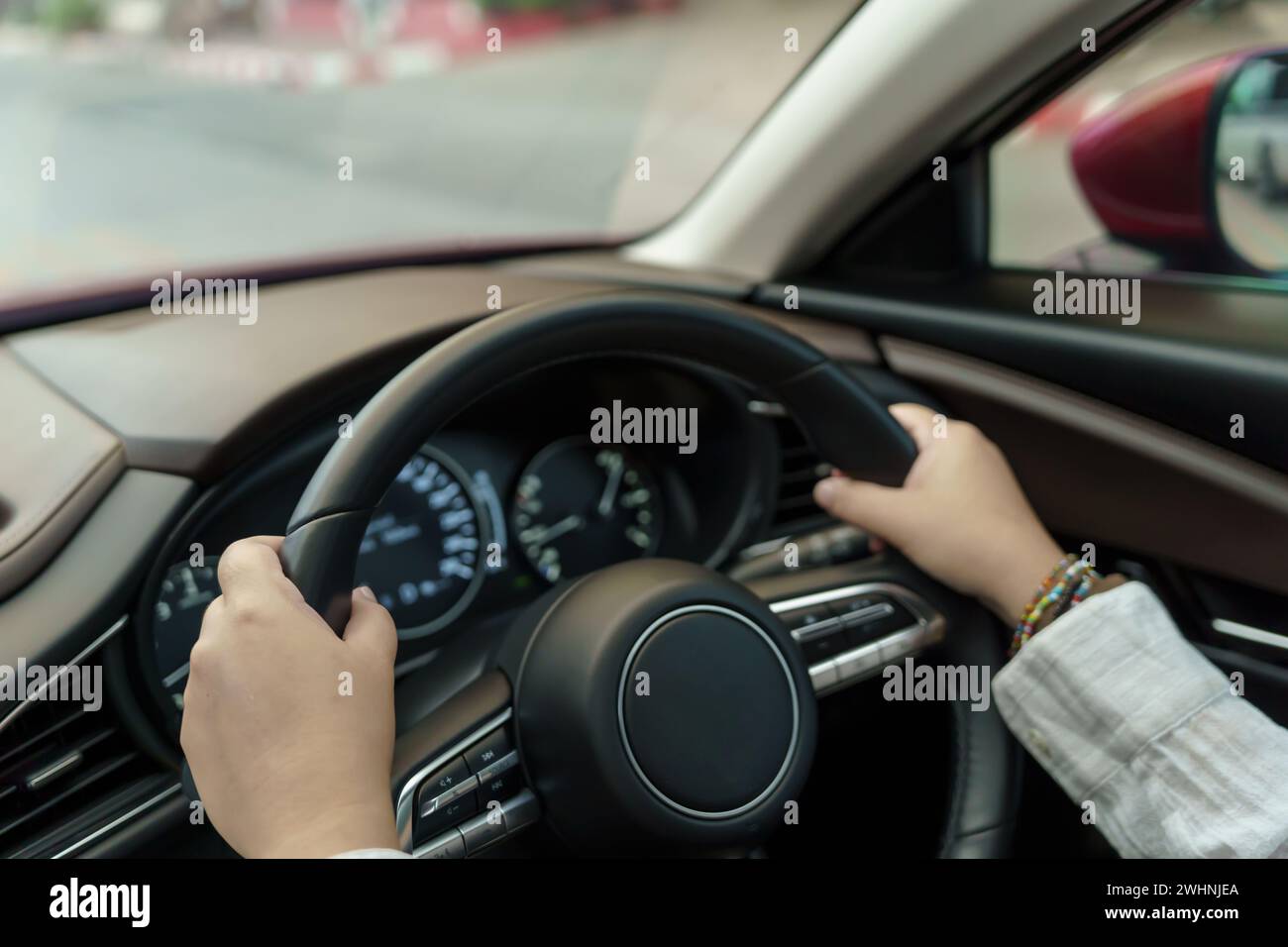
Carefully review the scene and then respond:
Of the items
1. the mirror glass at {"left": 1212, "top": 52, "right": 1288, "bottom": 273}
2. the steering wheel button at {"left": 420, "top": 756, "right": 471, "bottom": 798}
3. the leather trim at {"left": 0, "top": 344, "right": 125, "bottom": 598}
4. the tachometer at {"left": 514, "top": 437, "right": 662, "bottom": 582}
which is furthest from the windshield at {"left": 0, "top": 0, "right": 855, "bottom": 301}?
the steering wheel button at {"left": 420, "top": 756, "right": 471, "bottom": 798}

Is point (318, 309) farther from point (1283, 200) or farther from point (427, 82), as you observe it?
point (427, 82)

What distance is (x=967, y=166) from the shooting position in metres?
1.97

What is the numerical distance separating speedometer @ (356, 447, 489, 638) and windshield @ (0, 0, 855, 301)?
446 mm

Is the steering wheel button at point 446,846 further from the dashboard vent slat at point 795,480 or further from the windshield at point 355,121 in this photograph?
the windshield at point 355,121

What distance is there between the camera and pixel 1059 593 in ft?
4.29

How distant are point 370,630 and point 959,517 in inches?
27.6

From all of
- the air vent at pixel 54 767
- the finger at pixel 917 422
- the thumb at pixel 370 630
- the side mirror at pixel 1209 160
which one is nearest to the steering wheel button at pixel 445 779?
the thumb at pixel 370 630

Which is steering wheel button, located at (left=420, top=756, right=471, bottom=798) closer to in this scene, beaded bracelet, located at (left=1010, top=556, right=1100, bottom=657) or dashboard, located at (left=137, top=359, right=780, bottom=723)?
dashboard, located at (left=137, top=359, right=780, bottom=723)

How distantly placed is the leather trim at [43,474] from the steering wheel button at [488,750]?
0.53 m

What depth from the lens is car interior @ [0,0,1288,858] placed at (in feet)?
3.90

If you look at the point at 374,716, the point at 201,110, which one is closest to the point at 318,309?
the point at 374,716

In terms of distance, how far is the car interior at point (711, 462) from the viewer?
46.8 inches

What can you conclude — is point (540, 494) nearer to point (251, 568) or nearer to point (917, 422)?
point (917, 422)

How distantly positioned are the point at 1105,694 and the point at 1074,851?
0.67 m
